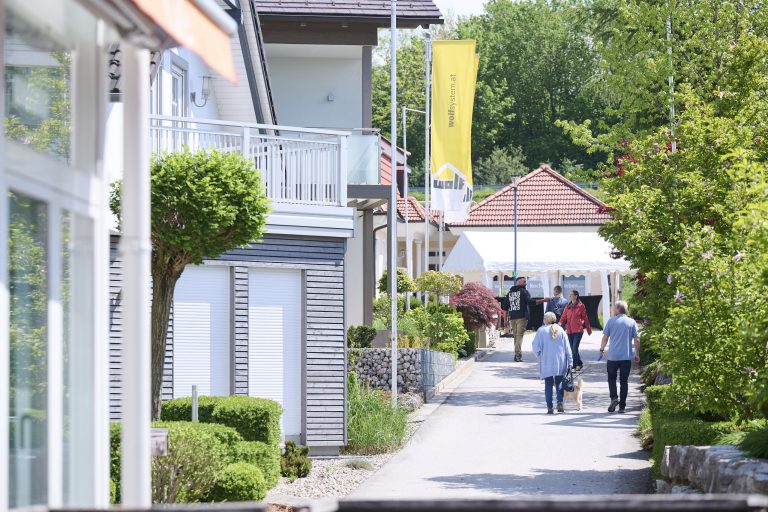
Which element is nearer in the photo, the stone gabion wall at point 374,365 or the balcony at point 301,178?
the balcony at point 301,178

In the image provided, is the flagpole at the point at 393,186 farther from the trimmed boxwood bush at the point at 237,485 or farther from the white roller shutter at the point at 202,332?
the trimmed boxwood bush at the point at 237,485

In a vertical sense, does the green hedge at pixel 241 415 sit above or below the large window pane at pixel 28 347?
below

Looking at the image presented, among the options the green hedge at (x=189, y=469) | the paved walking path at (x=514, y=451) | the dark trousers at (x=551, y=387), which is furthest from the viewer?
the dark trousers at (x=551, y=387)

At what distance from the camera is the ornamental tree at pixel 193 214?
13.5m

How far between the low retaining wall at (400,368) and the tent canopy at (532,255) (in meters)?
18.1

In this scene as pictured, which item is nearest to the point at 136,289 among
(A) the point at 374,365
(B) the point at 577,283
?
(A) the point at 374,365

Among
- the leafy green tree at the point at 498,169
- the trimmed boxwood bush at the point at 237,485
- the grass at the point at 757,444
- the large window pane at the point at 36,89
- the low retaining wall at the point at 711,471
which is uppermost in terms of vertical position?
the leafy green tree at the point at 498,169

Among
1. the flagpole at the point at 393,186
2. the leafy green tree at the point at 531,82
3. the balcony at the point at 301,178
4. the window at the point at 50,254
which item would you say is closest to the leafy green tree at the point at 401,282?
the flagpole at the point at 393,186

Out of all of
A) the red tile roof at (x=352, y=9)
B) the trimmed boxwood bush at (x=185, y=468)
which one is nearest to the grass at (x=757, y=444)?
the trimmed boxwood bush at (x=185, y=468)

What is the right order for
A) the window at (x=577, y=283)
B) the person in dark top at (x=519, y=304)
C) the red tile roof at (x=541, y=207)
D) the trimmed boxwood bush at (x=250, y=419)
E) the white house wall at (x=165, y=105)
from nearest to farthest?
1. the trimmed boxwood bush at (x=250, y=419)
2. the white house wall at (x=165, y=105)
3. the person in dark top at (x=519, y=304)
4. the red tile roof at (x=541, y=207)
5. the window at (x=577, y=283)

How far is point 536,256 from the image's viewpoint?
4494cm

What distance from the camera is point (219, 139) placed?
61.7ft

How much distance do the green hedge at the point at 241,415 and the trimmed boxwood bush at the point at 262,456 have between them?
23cm

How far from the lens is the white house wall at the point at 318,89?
91.0ft
